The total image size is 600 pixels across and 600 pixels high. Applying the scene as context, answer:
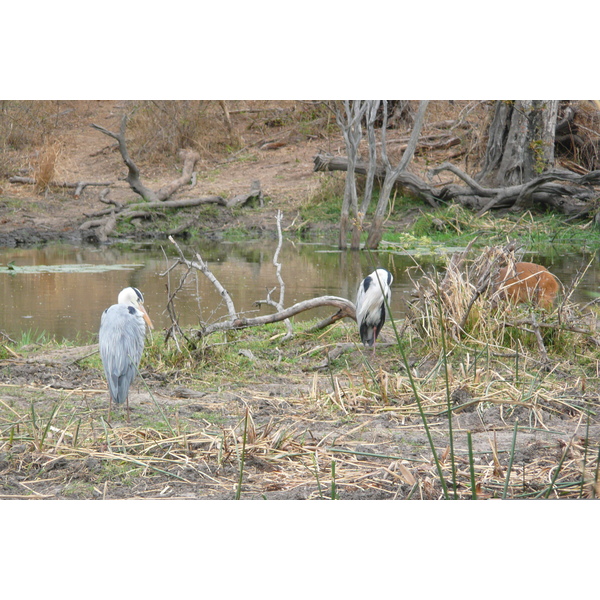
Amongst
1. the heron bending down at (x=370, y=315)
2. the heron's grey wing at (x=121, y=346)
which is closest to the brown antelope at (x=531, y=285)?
the heron bending down at (x=370, y=315)

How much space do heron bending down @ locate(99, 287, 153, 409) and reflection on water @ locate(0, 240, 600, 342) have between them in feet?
5.04

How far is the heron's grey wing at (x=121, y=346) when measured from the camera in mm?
3836

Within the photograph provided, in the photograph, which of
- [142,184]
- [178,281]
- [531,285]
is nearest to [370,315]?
[531,285]

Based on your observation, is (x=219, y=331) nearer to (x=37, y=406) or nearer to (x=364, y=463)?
(x=37, y=406)

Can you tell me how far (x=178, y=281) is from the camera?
10180 millimetres

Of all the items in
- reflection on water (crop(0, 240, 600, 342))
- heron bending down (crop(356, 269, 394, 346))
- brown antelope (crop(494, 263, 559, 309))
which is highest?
brown antelope (crop(494, 263, 559, 309))

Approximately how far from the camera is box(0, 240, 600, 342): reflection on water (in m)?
7.62

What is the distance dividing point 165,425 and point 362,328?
208 cm

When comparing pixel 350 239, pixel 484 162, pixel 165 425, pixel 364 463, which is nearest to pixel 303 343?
pixel 165 425

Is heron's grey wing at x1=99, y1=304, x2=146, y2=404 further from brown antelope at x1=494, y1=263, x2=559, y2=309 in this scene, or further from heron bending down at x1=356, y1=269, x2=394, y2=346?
brown antelope at x1=494, y1=263, x2=559, y2=309

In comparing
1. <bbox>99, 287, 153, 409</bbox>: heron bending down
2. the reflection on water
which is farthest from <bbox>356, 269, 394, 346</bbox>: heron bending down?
<bbox>99, 287, 153, 409</bbox>: heron bending down

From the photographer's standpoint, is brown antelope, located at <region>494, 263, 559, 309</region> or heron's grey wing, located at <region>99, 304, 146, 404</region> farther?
brown antelope, located at <region>494, 263, 559, 309</region>

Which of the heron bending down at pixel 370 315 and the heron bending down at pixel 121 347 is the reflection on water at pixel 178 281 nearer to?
A: the heron bending down at pixel 370 315

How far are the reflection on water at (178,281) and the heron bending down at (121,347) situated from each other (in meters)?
1.54
